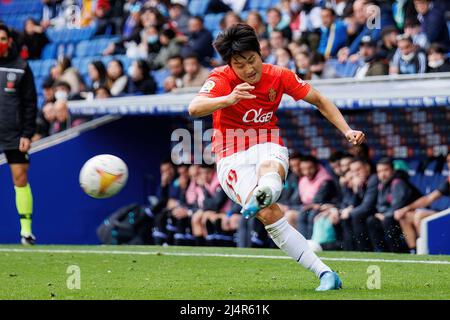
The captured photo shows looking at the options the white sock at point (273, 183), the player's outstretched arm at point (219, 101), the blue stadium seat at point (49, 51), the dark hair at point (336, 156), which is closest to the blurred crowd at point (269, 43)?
the blue stadium seat at point (49, 51)

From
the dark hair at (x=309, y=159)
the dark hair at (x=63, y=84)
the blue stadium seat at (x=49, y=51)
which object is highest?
the blue stadium seat at (x=49, y=51)

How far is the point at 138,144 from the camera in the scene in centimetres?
1802

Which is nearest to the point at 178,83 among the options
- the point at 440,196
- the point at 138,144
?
the point at 138,144

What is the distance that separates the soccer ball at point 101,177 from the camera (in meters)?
10.1

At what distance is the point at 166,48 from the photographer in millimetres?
19031

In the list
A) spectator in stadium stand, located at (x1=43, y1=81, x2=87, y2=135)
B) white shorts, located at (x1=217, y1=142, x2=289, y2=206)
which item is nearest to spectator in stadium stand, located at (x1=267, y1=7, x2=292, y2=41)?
spectator in stadium stand, located at (x1=43, y1=81, x2=87, y2=135)

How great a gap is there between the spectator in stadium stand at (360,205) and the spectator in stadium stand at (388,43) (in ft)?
5.48

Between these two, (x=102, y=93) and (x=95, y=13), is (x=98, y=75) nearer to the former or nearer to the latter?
(x=102, y=93)

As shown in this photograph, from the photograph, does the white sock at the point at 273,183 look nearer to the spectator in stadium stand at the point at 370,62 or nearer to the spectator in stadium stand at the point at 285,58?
the spectator in stadium stand at the point at 370,62

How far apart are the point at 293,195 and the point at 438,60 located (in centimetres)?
275

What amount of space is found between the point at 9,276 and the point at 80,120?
8091mm

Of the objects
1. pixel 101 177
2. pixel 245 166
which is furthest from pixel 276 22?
pixel 245 166

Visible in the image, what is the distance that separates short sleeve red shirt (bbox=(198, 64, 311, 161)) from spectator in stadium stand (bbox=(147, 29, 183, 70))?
990 cm
